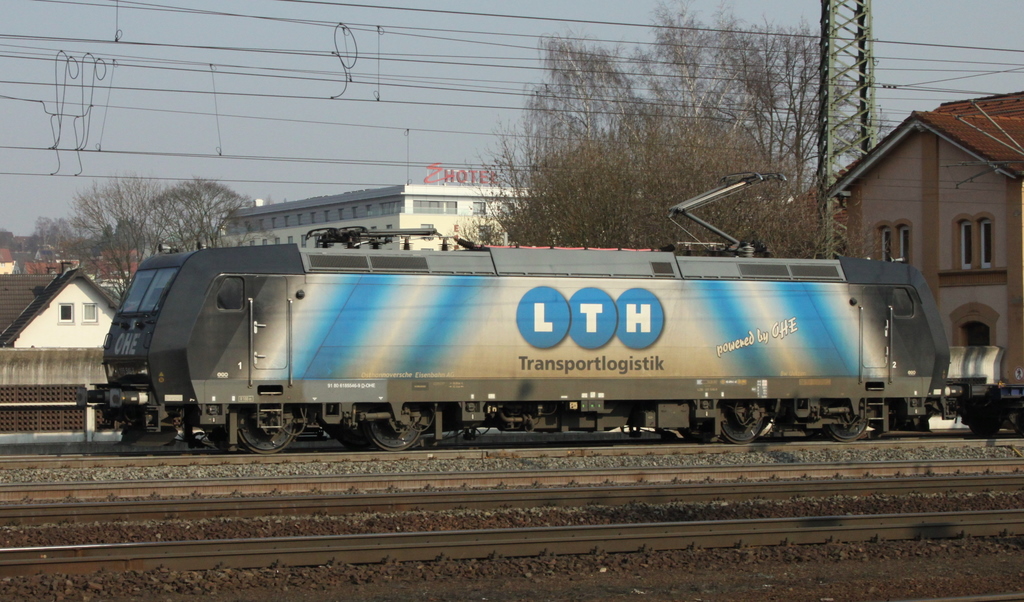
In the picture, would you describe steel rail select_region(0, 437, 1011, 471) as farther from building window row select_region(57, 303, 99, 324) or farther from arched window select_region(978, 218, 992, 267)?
building window row select_region(57, 303, 99, 324)

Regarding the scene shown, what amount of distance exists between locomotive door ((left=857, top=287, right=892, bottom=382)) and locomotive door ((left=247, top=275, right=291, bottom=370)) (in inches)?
385

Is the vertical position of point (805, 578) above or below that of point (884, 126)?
below

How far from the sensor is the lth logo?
645 inches

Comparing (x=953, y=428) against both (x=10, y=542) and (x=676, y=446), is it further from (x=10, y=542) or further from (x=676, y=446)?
(x=10, y=542)

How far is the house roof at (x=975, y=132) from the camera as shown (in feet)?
92.6

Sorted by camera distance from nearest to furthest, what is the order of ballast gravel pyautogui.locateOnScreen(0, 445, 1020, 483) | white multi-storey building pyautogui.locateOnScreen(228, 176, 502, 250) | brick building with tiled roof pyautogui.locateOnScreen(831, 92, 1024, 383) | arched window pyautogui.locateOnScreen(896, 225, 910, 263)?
ballast gravel pyautogui.locateOnScreen(0, 445, 1020, 483) → brick building with tiled roof pyautogui.locateOnScreen(831, 92, 1024, 383) → arched window pyautogui.locateOnScreen(896, 225, 910, 263) → white multi-storey building pyautogui.locateOnScreen(228, 176, 502, 250)

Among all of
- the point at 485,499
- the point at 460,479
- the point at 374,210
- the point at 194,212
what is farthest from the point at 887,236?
the point at 374,210

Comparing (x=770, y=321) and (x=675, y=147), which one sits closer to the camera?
(x=770, y=321)

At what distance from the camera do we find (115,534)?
9812 mm

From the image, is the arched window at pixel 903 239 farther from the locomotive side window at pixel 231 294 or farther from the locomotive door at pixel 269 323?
the locomotive side window at pixel 231 294

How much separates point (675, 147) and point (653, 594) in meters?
22.4

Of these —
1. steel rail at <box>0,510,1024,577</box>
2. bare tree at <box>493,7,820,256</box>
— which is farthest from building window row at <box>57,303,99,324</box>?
steel rail at <box>0,510,1024,577</box>

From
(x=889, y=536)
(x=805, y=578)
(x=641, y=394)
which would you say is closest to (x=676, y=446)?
(x=641, y=394)

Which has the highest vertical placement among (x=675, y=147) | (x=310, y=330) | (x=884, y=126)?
(x=884, y=126)
